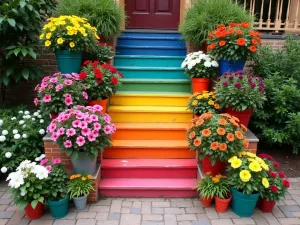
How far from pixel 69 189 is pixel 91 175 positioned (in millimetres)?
255

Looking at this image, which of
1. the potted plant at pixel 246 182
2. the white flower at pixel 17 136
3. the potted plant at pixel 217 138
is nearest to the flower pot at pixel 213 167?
the potted plant at pixel 217 138

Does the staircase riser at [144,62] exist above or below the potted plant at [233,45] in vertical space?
below

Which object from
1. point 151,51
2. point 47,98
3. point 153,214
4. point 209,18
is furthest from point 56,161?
point 209,18

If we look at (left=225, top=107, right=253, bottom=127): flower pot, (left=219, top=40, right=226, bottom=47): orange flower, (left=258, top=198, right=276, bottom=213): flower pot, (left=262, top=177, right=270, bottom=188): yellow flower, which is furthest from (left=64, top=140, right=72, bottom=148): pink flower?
(left=219, top=40, right=226, bottom=47): orange flower

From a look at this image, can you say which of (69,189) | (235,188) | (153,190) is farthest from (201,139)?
(69,189)

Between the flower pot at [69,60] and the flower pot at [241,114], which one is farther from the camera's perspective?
the flower pot at [69,60]

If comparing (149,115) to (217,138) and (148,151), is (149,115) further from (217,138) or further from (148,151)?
(217,138)

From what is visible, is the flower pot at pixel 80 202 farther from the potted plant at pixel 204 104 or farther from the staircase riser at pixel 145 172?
the potted plant at pixel 204 104

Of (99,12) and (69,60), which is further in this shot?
(99,12)

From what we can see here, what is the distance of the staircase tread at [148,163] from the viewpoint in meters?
3.21

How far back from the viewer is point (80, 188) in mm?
2803

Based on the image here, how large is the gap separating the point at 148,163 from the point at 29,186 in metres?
1.25

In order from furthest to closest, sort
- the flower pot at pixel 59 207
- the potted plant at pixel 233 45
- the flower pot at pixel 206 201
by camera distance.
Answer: the potted plant at pixel 233 45
the flower pot at pixel 206 201
the flower pot at pixel 59 207

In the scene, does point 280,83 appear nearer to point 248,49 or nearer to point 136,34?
point 248,49
